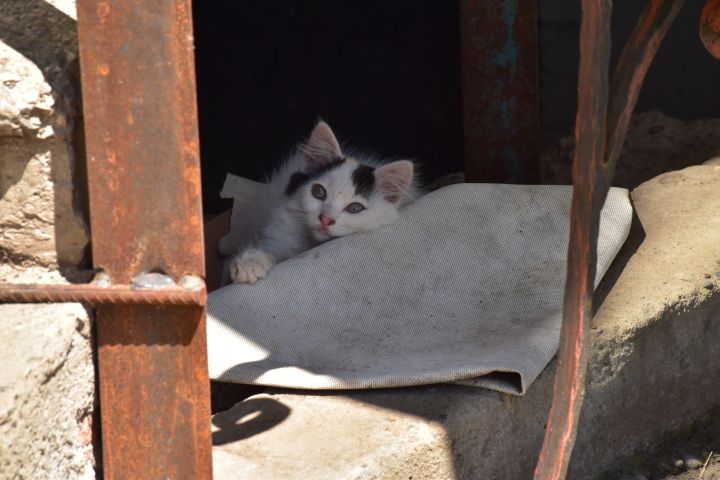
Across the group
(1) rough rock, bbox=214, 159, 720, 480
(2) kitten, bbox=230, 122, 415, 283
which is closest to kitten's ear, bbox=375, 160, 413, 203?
(2) kitten, bbox=230, 122, 415, 283

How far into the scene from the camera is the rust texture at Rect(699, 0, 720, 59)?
4.48 ft

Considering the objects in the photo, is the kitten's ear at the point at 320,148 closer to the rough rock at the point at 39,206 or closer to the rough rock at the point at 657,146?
the rough rock at the point at 657,146

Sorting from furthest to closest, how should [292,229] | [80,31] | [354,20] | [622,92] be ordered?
[354,20], [292,229], [80,31], [622,92]

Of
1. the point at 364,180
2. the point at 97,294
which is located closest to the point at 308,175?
the point at 364,180

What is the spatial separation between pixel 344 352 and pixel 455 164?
2.51 m

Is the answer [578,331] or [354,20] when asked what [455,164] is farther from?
[578,331]

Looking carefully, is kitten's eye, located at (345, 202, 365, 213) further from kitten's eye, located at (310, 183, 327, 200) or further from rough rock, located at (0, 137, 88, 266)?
rough rock, located at (0, 137, 88, 266)

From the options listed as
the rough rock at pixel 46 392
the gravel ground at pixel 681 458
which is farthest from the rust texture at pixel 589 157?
the gravel ground at pixel 681 458

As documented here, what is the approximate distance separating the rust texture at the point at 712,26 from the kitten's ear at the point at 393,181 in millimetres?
1957

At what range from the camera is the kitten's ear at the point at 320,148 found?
Result: 3.33m

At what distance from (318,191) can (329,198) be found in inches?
2.7

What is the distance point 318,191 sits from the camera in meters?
3.32

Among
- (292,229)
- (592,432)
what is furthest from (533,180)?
(592,432)

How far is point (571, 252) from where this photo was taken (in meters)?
1.38
